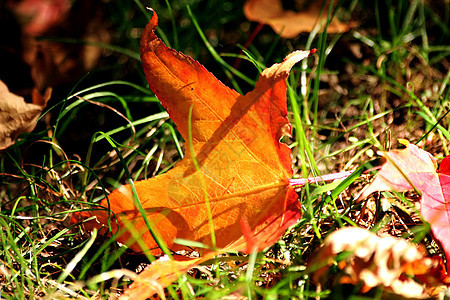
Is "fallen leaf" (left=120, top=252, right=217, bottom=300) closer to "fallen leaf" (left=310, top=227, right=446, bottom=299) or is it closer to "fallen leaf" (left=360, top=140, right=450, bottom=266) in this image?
"fallen leaf" (left=310, top=227, right=446, bottom=299)

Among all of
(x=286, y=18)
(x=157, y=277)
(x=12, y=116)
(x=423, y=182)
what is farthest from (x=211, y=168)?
(x=286, y=18)

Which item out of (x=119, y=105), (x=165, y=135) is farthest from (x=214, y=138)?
(x=119, y=105)

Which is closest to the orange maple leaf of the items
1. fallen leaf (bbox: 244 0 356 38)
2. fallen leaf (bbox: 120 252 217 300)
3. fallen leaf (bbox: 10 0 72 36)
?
fallen leaf (bbox: 120 252 217 300)

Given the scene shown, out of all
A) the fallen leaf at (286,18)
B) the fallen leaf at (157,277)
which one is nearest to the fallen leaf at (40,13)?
the fallen leaf at (286,18)

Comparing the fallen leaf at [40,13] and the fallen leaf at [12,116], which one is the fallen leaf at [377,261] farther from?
the fallen leaf at [40,13]

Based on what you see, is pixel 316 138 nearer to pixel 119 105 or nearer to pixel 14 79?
pixel 119 105

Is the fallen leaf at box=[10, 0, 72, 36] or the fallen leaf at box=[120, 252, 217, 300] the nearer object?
the fallen leaf at box=[120, 252, 217, 300]

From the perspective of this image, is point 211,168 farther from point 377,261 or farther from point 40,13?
point 40,13
